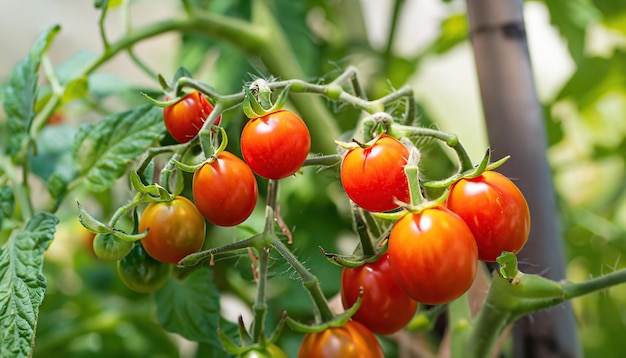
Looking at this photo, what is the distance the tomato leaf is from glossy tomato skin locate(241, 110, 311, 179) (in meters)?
0.12

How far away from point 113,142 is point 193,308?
10cm

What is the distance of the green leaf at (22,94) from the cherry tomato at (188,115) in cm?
14

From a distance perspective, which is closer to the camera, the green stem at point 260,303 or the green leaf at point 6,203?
the green stem at point 260,303

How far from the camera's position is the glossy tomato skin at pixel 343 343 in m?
0.28

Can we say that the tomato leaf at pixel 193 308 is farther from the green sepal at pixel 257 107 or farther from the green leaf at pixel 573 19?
the green leaf at pixel 573 19

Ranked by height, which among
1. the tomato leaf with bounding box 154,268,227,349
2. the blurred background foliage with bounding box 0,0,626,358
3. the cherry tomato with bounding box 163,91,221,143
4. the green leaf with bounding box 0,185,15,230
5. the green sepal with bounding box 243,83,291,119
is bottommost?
the blurred background foliage with bounding box 0,0,626,358

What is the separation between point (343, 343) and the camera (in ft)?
0.93

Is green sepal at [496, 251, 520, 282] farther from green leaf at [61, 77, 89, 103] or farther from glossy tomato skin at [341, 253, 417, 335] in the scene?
green leaf at [61, 77, 89, 103]

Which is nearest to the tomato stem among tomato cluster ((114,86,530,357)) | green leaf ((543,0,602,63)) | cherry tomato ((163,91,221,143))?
tomato cluster ((114,86,530,357))

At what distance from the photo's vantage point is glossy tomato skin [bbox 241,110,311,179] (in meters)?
0.27

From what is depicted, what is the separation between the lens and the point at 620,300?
2.97ft

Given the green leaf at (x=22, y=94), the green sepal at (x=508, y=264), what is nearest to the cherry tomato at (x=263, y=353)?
the green sepal at (x=508, y=264)

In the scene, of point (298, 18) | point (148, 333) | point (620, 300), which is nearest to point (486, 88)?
point (298, 18)

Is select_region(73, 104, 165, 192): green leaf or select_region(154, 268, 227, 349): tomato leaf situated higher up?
select_region(73, 104, 165, 192): green leaf
